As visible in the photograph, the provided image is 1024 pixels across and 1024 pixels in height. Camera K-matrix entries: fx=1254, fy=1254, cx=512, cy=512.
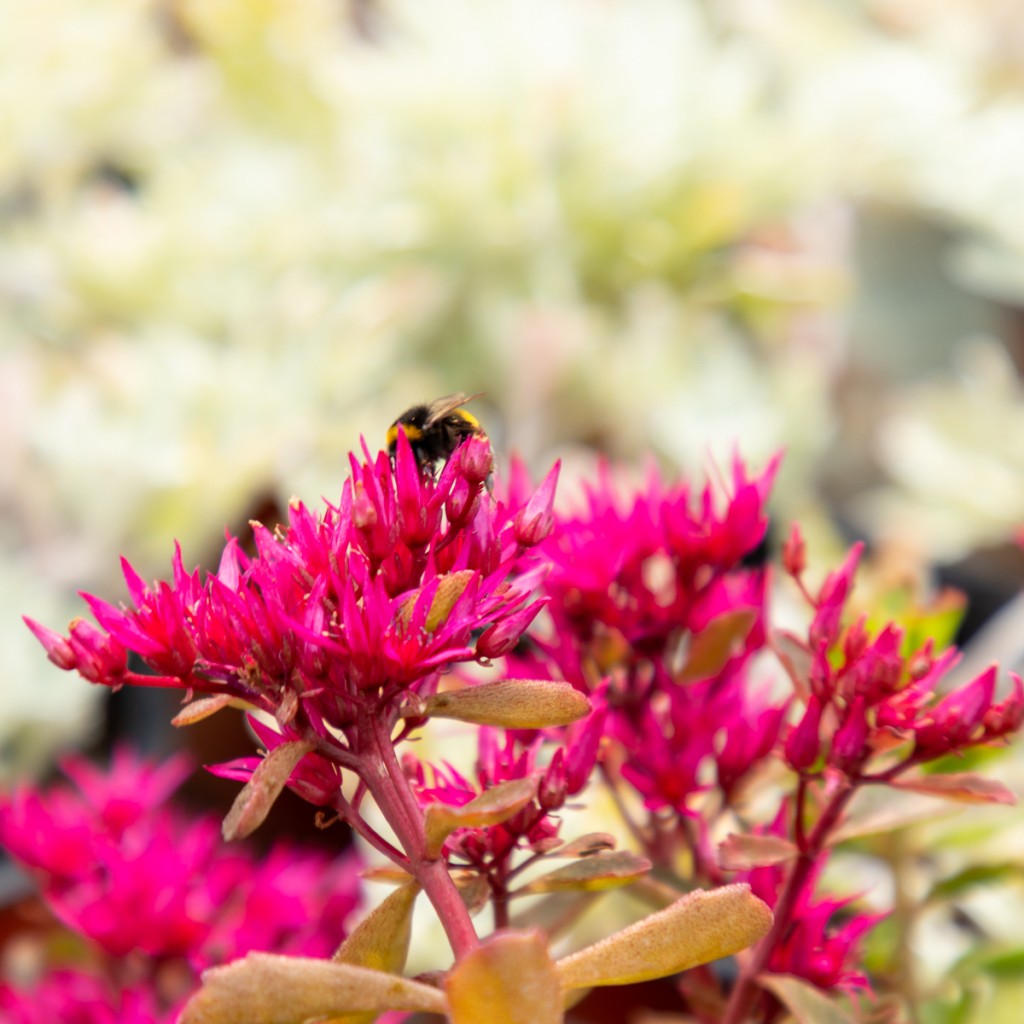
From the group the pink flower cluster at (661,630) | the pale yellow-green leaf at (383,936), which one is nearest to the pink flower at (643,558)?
the pink flower cluster at (661,630)

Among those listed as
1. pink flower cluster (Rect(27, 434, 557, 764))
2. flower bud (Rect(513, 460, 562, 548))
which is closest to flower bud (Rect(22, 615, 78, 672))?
pink flower cluster (Rect(27, 434, 557, 764))

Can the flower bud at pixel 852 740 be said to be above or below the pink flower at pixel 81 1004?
above

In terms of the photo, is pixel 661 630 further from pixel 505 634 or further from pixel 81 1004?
pixel 81 1004

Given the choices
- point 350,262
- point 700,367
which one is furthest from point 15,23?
point 700,367

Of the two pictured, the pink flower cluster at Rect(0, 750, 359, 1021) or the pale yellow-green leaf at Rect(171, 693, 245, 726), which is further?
the pink flower cluster at Rect(0, 750, 359, 1021)

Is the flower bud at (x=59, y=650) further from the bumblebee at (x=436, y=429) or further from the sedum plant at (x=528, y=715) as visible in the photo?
the bumblebee at (x=436, y=429)

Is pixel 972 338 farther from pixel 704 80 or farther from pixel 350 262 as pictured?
pixel 350 262

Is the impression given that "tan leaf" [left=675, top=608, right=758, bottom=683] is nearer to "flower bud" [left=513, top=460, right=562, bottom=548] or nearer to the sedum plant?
the sedum plant
